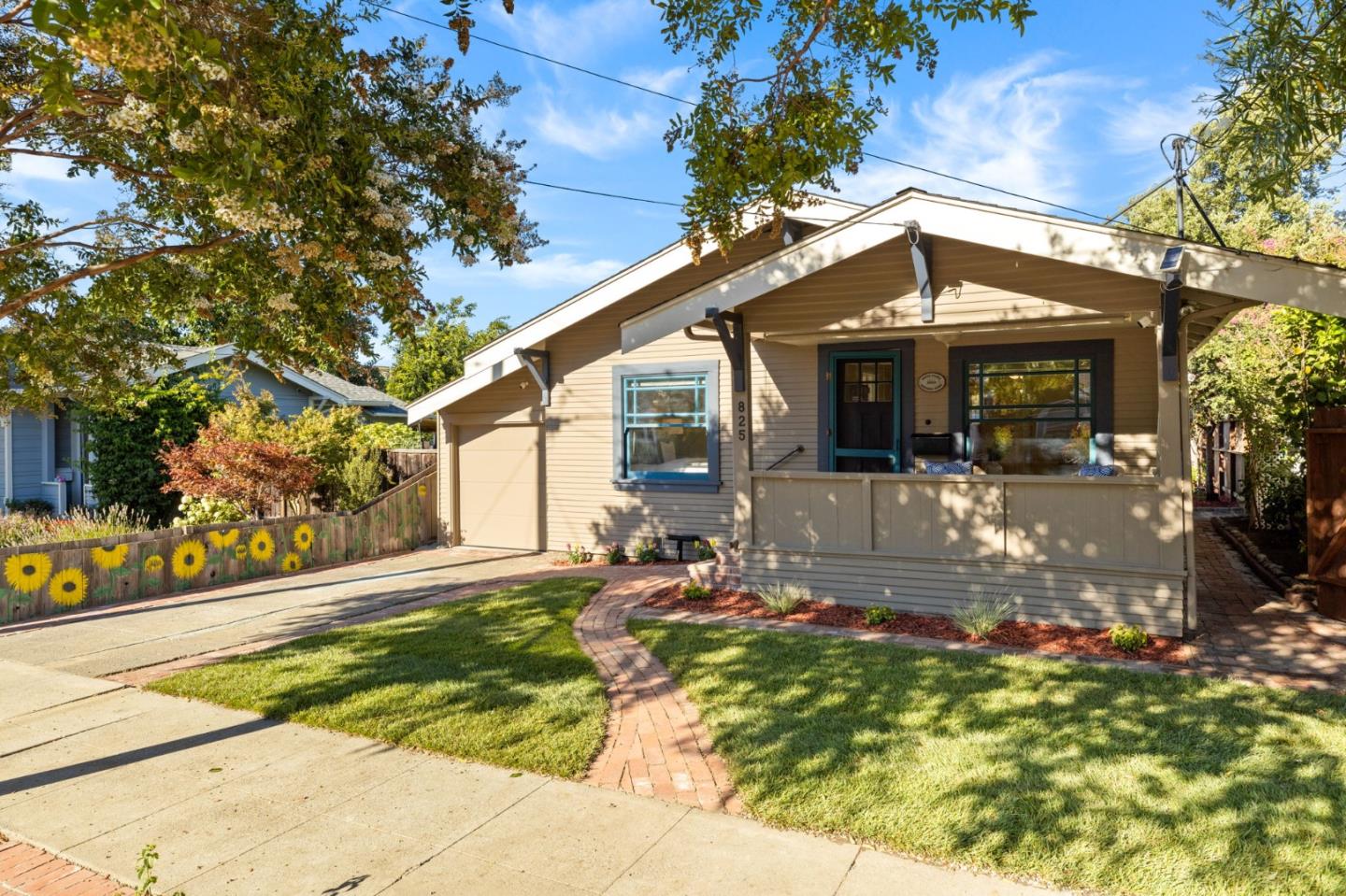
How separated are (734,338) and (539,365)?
4.35 metres

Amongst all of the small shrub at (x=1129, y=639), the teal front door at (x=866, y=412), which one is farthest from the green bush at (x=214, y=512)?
the small shrub at (x=1129, y=639)

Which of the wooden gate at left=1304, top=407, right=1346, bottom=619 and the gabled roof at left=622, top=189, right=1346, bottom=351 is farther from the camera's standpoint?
the wooden gate at left=1304, top=407, right=1346, bottom=619

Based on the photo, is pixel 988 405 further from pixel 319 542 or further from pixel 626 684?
pixel 319 542

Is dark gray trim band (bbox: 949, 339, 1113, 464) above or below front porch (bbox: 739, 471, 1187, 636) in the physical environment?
above

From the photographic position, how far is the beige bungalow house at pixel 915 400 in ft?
24.0

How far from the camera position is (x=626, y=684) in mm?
6152

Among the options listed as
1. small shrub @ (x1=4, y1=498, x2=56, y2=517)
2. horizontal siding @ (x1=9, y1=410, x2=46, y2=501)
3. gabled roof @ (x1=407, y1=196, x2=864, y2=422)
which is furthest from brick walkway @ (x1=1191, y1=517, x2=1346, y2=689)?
horizontal siding @ (x1=9, y1=410, x2=46, y2=501)

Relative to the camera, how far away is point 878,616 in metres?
7.86

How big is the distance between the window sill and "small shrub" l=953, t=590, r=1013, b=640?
4435 mm

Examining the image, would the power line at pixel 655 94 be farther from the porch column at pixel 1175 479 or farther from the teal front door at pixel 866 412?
the porch column at pixel 1175 479

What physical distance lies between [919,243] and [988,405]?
2251mm

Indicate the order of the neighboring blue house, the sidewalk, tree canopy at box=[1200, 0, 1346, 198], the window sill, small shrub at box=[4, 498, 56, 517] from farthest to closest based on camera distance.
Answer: the neighboring blue house
small shrub at box=[4, 498, 56, 517]
the window sill
tree canopy at box=[1200, 0, 1346, 198]
the sidewalk

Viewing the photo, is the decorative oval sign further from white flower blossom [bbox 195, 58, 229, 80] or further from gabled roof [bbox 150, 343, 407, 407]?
gabled roof [bbox 150, 343, 407, 407]

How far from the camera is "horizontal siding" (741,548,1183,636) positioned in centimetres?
723
